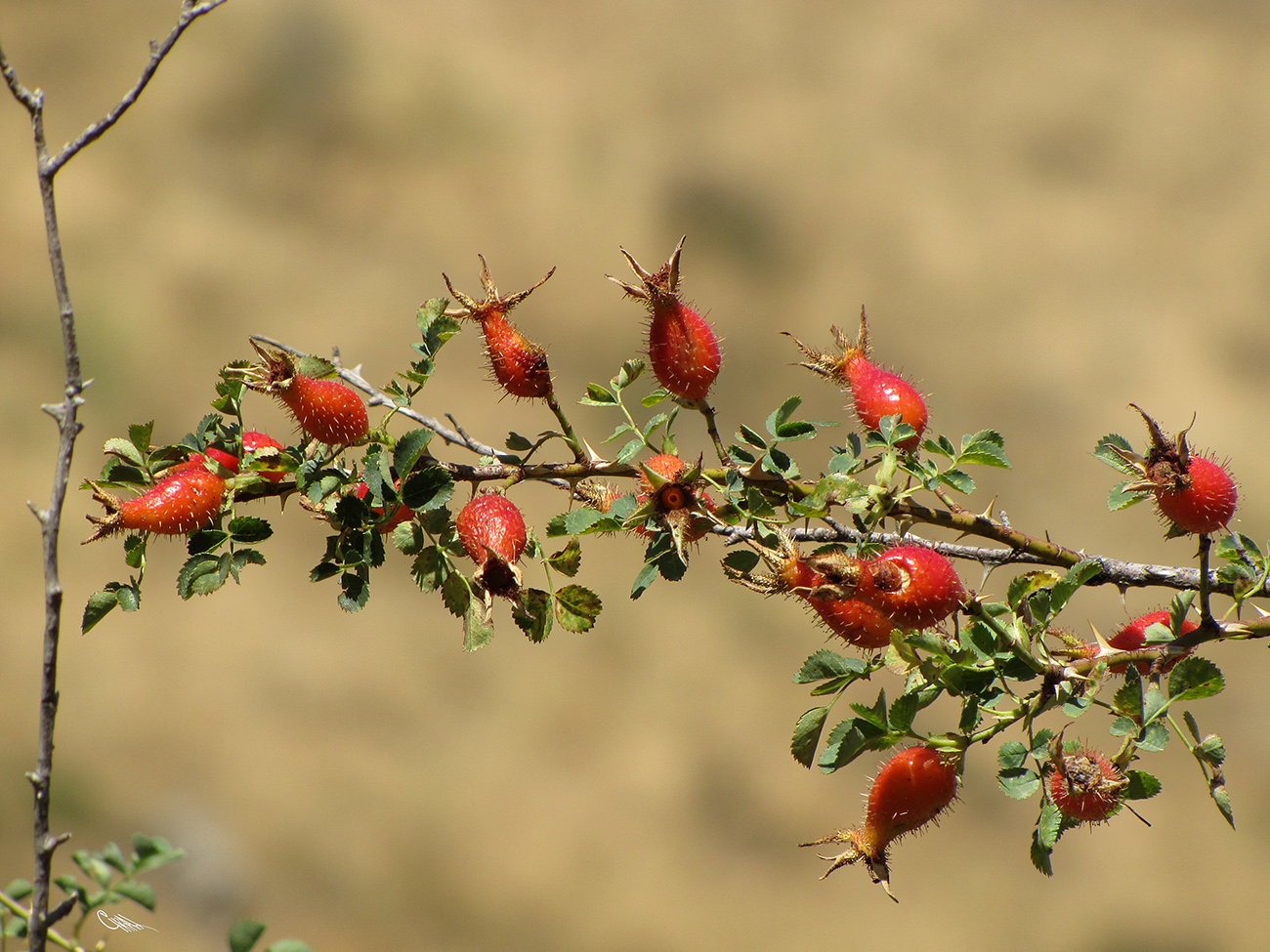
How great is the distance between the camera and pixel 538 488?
376 inches

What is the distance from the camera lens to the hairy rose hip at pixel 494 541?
1397mm

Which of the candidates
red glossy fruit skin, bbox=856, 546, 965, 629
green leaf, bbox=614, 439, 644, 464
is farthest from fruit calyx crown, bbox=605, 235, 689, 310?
red glossy fruit skin, bbox=856, 546, 965, 629

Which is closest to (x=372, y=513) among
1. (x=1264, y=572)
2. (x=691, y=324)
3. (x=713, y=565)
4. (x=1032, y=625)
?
(x=691, y=324)

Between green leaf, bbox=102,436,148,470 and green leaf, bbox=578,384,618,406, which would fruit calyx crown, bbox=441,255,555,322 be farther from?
green leaf, bbox=102,436,148,470

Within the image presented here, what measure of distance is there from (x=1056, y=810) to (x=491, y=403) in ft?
27.9

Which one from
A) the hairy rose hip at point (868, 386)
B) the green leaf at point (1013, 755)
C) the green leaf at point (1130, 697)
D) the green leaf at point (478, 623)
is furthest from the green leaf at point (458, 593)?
the green leaf at point (1130, 697)

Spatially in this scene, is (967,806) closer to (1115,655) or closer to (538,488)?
(538,488)

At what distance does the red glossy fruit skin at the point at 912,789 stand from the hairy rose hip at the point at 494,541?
65 cm

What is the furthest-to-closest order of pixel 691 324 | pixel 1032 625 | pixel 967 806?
pixel 967 806 < pixel 691 324 < pixel 1032 625

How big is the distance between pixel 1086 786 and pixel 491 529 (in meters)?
0.92

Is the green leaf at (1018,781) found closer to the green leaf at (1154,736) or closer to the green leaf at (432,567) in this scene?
the green leaf at (1154,736)

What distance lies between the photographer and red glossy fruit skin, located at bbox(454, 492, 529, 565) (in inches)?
55.0

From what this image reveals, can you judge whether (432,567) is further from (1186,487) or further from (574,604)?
(1186,487)

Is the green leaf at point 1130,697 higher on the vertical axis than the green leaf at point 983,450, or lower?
lower
